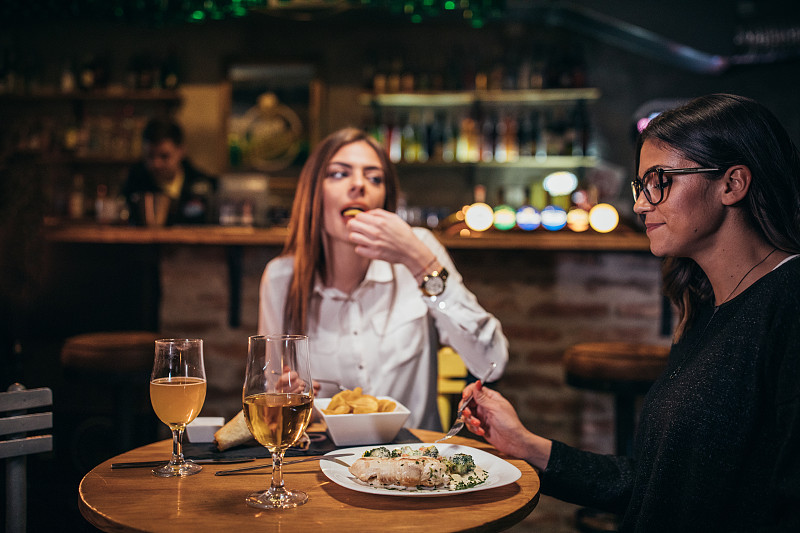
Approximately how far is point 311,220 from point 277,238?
92cm

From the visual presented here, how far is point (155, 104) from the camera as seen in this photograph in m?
5.83

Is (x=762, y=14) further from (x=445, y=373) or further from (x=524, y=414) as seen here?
(x=445, y=373)

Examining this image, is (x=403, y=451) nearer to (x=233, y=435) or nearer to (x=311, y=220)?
(x=233, y=435)

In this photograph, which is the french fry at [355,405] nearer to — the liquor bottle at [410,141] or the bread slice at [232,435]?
the bread slice at [232,435]

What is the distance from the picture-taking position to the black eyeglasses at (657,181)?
1144mm

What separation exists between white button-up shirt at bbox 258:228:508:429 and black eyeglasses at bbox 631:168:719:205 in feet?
2.30

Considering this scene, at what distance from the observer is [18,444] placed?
1.33 m

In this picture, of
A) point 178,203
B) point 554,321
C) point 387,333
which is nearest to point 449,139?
point 178,203

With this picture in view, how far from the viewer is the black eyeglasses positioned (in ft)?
3.75

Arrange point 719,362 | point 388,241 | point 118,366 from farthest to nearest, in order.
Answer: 1. point 118,366
2. point 388,241
3. point 719,362

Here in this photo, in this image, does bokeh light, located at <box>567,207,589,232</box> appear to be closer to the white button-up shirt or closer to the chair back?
the white button-up shirt

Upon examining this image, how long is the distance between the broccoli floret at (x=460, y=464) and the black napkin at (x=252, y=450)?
0.23 m

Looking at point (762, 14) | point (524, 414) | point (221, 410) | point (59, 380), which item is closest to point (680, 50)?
point (762, 14)

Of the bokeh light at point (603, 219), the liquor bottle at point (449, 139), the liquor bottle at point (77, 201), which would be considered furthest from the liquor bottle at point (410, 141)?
the liquor bottle at point (77, 201)
